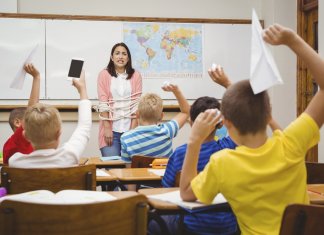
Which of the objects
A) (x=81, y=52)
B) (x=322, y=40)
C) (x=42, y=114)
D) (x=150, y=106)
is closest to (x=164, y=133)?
(x=150, y=106)

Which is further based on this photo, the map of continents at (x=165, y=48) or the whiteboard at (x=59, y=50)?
the map of continents at (x=165, y=48)

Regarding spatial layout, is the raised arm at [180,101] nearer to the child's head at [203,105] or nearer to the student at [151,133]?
the student at [151,133]

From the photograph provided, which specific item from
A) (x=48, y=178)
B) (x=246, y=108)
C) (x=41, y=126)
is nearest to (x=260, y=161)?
(x=246, y=108)

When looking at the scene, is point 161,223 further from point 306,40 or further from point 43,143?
point 306,40

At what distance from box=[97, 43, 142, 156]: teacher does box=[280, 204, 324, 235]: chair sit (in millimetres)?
3786

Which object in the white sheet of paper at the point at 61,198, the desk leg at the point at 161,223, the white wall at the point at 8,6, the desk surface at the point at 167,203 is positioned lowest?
the desk leg at the point at 161,223

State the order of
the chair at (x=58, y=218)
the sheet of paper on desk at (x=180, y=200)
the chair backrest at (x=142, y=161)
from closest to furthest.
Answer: the chair at (x=58, y=218)
the sheet of paper on desk at (x=180, y=200)
the chair backrest at (x=142, y=161)

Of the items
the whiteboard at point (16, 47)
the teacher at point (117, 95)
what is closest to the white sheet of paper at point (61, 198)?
the teacher at point (117, 95)

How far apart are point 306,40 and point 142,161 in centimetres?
382

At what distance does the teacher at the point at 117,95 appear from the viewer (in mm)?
5259

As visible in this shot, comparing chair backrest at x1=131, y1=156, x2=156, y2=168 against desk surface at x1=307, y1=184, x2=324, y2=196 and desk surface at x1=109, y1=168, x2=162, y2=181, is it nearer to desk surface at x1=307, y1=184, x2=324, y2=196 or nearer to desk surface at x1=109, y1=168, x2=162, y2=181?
desk surface at x1=109, y1=168, x2=162, y2=181

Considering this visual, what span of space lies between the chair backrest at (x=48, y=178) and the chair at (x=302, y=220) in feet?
3.29

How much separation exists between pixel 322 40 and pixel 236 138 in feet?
12.0

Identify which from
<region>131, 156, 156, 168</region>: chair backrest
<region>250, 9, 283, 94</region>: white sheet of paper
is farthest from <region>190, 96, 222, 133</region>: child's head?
<region>131, 156, 156, 168</region>: chair backrest
